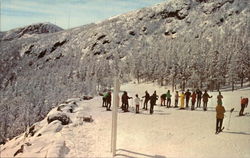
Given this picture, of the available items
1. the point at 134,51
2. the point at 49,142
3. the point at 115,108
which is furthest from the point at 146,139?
the point at 134,51

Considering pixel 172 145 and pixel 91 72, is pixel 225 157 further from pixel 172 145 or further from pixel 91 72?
pixel 91 72

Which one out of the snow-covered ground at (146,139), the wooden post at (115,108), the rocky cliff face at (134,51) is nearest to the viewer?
the wooden post at (115,108)

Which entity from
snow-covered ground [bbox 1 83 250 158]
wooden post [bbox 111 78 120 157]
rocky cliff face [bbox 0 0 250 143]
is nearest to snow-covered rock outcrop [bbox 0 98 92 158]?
snow-covered ground [bbox 1 83 250 158]

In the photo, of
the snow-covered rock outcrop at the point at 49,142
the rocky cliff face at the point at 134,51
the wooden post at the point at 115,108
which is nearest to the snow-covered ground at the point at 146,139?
the snow-covered rock outcrop at the point at 49,142

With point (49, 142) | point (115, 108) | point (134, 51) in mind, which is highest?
point (134, 51)

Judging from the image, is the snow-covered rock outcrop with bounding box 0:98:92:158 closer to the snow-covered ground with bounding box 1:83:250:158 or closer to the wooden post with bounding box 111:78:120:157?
the snow-covered ground with bounding box 1:83:250:158

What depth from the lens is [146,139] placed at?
18516mm

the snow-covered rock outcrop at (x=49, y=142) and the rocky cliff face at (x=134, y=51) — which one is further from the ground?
the rocky cliff face at (x=134, y=51)

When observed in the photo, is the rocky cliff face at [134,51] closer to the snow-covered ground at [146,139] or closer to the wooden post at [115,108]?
the snow-covered ground at [146,139]

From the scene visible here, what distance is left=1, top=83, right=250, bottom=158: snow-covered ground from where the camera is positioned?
52.6ft

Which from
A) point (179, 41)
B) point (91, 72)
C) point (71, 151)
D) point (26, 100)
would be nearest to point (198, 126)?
point (71, 151)

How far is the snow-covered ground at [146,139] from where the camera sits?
52.6ft

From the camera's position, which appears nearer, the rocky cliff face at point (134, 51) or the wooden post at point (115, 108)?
the wooden post at point (115, 108)

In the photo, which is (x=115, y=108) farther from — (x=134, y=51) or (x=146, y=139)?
(x=134, y=51)
